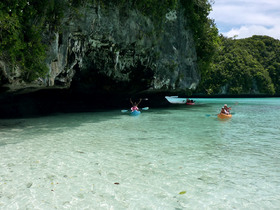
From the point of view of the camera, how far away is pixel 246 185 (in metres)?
4.88

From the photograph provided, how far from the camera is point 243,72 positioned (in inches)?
2443

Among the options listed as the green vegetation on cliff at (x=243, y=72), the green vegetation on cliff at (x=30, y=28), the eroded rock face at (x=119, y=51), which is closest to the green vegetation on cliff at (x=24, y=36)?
the green vegetation on cliff at (x=30, y=28)

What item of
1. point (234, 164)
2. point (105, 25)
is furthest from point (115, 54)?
point (234, 164)

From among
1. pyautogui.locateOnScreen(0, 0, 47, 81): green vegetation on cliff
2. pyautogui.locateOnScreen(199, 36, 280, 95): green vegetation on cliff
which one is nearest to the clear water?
pyautogui.locateOnScreen(0, 0, 47, 81): green vegetation on cliff

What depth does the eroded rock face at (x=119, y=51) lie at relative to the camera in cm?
1366

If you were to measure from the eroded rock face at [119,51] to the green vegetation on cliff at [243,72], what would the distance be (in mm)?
34779

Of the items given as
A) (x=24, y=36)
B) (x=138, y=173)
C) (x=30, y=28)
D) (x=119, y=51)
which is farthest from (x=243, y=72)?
(x=138, y=173)

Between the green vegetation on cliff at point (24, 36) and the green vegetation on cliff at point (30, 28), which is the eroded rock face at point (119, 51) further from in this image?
the green vegetation on cliff at point (24, 36)

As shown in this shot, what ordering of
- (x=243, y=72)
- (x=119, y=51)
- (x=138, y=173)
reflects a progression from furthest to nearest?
(x=243, y=72)
(x=119, y=51)
(x=138, y=173)

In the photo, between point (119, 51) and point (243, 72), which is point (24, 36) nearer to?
point (119, 51)

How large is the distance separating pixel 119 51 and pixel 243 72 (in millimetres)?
52904

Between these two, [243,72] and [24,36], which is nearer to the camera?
[24,36]

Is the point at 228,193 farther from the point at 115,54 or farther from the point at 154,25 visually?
the point at 154,25

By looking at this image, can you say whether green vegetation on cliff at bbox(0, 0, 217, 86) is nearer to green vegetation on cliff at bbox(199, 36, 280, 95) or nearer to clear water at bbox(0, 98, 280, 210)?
clear water at bbox(0, 98, 280, 210)
